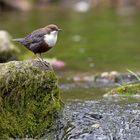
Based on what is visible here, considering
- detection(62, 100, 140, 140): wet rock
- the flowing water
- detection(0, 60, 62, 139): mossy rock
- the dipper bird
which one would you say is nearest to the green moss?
the flowing water

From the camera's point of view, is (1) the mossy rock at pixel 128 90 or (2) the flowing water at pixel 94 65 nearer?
(2) the flowing water at pixel 94 65

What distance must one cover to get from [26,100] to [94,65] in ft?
23.0

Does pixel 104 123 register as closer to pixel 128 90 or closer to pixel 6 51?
pixel 128 90

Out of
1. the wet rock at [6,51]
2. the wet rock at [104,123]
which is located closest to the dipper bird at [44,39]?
the wet rock at [104,123]

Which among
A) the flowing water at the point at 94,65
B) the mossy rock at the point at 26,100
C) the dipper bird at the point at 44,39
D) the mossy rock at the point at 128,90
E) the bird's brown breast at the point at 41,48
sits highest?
the dipper bird at the point at 44,39

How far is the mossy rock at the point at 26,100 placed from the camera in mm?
8305

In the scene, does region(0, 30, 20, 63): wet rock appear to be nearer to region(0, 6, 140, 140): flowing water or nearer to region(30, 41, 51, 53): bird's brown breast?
region(0, 6, 140, 140): flowing water

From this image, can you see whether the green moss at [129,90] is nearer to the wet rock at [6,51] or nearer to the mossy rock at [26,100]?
the mossy rock at [26,100]

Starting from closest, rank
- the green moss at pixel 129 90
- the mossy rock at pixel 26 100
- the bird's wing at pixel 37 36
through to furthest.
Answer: the mossy rock at pixel 26 100 < the bird's wing at pixel 37 36 < the green moss at pixel 129 90

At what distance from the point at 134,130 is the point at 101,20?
1873 centimetres

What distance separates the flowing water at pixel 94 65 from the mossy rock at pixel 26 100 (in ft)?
0.97

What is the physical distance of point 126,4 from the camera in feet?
129

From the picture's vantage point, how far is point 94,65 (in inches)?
603

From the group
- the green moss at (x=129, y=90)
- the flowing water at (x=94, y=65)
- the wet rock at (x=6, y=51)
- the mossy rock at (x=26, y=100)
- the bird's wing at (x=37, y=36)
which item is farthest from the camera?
the wet rock at (x=6, y=51)
